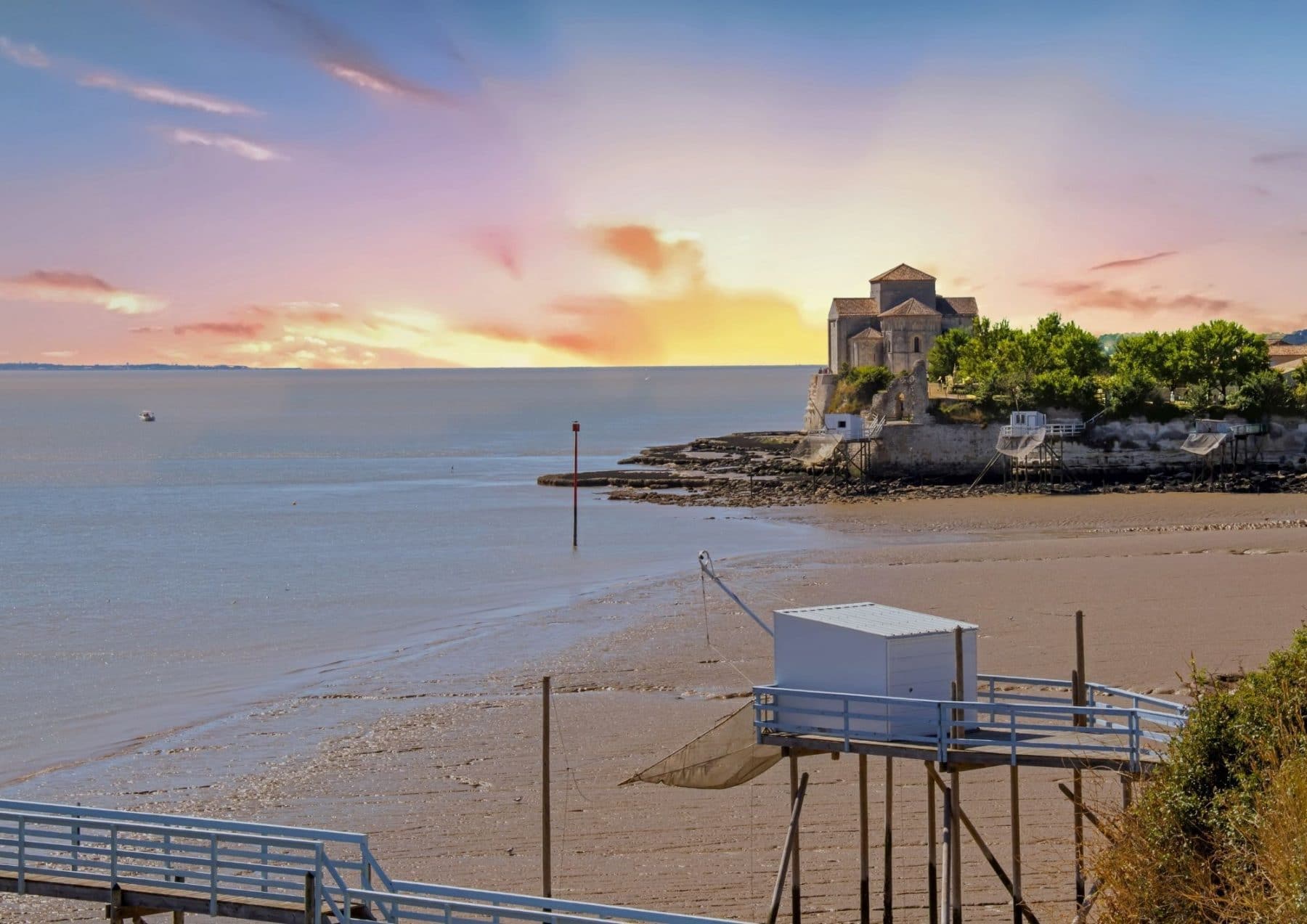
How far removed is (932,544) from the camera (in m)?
49.6

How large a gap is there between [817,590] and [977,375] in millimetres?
47398

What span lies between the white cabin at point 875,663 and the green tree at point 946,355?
75.3m

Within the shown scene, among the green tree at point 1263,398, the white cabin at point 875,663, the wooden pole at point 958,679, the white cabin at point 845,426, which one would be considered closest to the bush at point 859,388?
the white cabin at point 845,426

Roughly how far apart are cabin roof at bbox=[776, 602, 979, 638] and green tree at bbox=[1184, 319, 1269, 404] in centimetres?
6496

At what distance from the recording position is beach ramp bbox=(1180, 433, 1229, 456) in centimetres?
6719

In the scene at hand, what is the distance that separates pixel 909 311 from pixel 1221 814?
86.9 m

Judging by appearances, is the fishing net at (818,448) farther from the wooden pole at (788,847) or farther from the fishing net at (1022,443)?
the wooden pole at (788,847)

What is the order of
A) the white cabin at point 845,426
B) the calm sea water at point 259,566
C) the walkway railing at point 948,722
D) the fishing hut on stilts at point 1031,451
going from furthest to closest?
the white cabin at point 845,426, the fishing hut on stilts at point 1031,451, the calm sea water at point 259,566, the walkway railing at point 948,722

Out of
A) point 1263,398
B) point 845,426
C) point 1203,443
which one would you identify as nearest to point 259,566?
point 845,426

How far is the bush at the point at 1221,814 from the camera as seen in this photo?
1160 centimetres

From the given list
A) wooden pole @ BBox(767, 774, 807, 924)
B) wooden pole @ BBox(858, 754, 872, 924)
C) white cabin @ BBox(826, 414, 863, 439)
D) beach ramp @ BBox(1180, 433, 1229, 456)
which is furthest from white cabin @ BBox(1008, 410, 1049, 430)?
wooden pole @ BBox(767, 774, 807, 924)

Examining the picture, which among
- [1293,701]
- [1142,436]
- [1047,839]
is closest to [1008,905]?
[1047,839]

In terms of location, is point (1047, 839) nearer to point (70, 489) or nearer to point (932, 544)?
point (932, 544)

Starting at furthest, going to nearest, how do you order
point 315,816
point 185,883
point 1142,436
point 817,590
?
point 1142,436 → point 817,590 → point 315,816 → point 185,883
